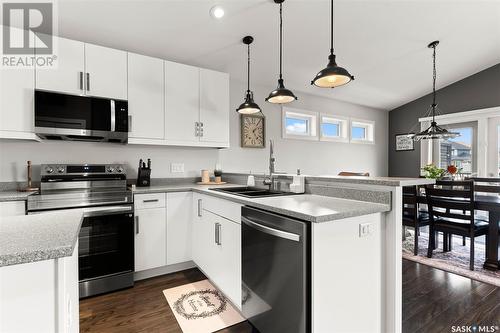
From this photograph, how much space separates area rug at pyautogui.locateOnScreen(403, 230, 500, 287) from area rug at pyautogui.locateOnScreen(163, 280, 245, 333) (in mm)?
2393

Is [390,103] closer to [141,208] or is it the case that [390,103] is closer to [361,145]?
[361,145]

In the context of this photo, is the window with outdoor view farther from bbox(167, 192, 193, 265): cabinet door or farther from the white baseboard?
the white baseboard

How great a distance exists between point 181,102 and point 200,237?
1.58m

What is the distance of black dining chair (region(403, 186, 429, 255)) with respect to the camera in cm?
316

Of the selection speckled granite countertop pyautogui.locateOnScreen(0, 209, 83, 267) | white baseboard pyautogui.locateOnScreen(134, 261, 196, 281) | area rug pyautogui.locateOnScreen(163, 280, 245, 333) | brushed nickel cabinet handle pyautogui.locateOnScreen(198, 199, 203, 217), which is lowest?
area rug pyautogui.locateOnScreen(163, 280, 245, 333)

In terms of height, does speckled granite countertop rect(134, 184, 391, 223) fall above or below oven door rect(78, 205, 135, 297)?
above

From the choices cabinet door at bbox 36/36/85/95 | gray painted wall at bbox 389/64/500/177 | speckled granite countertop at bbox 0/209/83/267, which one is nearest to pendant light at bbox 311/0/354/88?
speckled granite countertop at bbox 0/209/83/267

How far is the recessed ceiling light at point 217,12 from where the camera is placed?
235 centimetres

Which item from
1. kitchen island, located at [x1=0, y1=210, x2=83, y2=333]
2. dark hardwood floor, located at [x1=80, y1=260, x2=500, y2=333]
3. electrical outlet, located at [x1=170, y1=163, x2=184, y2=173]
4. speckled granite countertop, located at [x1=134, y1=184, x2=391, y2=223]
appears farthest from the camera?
electrical outlet, located at [x1=170, y1=163, x2=184, y2=173]

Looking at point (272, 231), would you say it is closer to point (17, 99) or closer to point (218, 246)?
point (218, 246)

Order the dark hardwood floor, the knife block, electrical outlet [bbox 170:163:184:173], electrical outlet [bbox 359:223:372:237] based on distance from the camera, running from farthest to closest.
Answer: electrical outlet [bbox 170:163:184:173], the knife block, the dark hardwood floor, electrical outlet [bbox 359:223:372:237]

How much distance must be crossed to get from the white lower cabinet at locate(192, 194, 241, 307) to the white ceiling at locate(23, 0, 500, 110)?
69.5 inches

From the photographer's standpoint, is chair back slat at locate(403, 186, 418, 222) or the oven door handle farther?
chair back slat at locate(403, 186, 418, 222)

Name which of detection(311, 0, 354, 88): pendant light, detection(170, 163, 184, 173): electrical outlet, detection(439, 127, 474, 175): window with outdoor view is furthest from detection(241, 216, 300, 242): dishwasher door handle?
detection(439, 127, 474, 175): window with outdoor view
